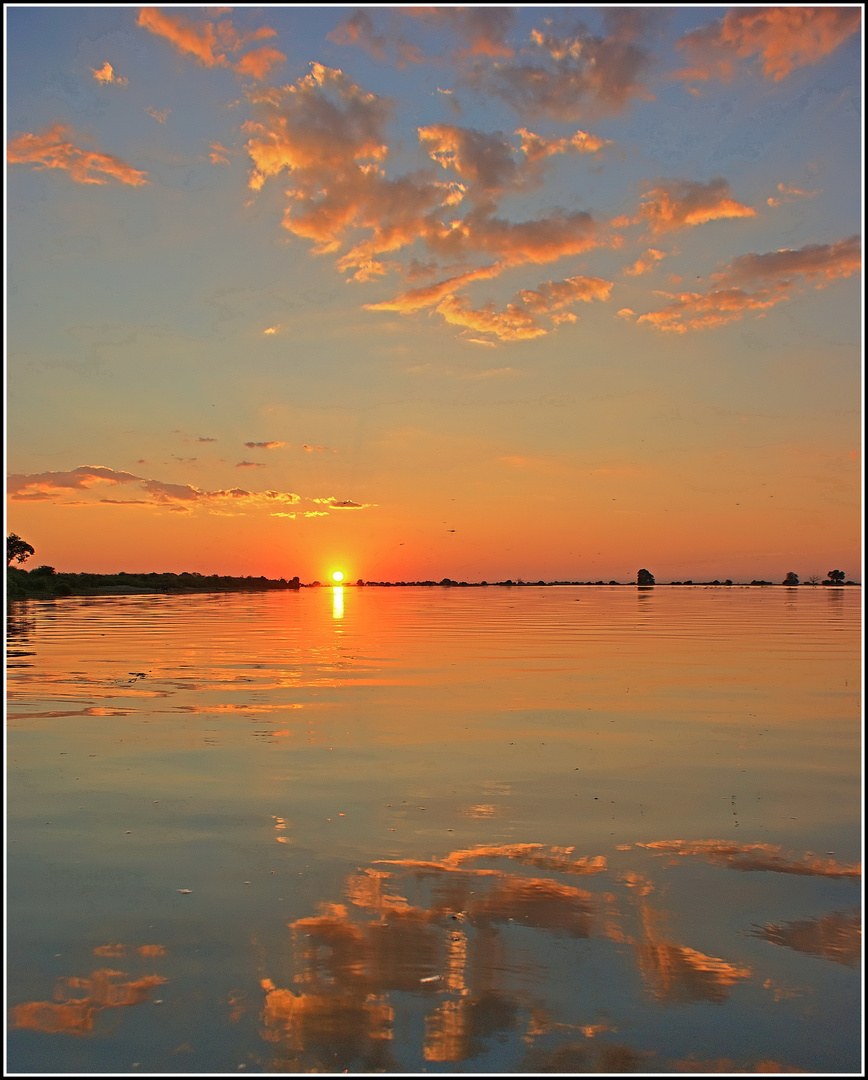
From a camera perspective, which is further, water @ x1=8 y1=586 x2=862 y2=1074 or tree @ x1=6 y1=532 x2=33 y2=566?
tree @ x1=6 y1=532 x2=33 y2=566

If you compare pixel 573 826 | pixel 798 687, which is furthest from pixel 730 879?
pixel 798 687

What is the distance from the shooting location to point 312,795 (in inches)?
432

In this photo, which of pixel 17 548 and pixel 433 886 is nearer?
pixel 433 886

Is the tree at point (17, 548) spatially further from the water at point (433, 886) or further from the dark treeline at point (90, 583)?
the water at point (433, 886)

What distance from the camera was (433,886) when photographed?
7836 millimetres

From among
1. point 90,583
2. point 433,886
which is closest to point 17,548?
point 90,583

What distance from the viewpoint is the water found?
5512 mm

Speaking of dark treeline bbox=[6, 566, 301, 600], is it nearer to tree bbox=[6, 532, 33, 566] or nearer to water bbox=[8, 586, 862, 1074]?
tree bbox=[6, 532, 33, 566]

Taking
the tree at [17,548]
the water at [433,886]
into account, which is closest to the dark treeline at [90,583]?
the tree at [17,548]

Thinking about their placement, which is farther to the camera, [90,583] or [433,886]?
[90,583]

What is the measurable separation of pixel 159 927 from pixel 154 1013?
4.42ft

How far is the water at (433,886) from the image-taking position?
18.1ft

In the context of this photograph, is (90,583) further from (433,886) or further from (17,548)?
(433,886)

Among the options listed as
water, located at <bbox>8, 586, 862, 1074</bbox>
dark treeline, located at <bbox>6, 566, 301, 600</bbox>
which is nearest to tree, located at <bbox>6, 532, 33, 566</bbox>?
dark treeline, located at <bbox>6, 566, 301, 600</bbox>
